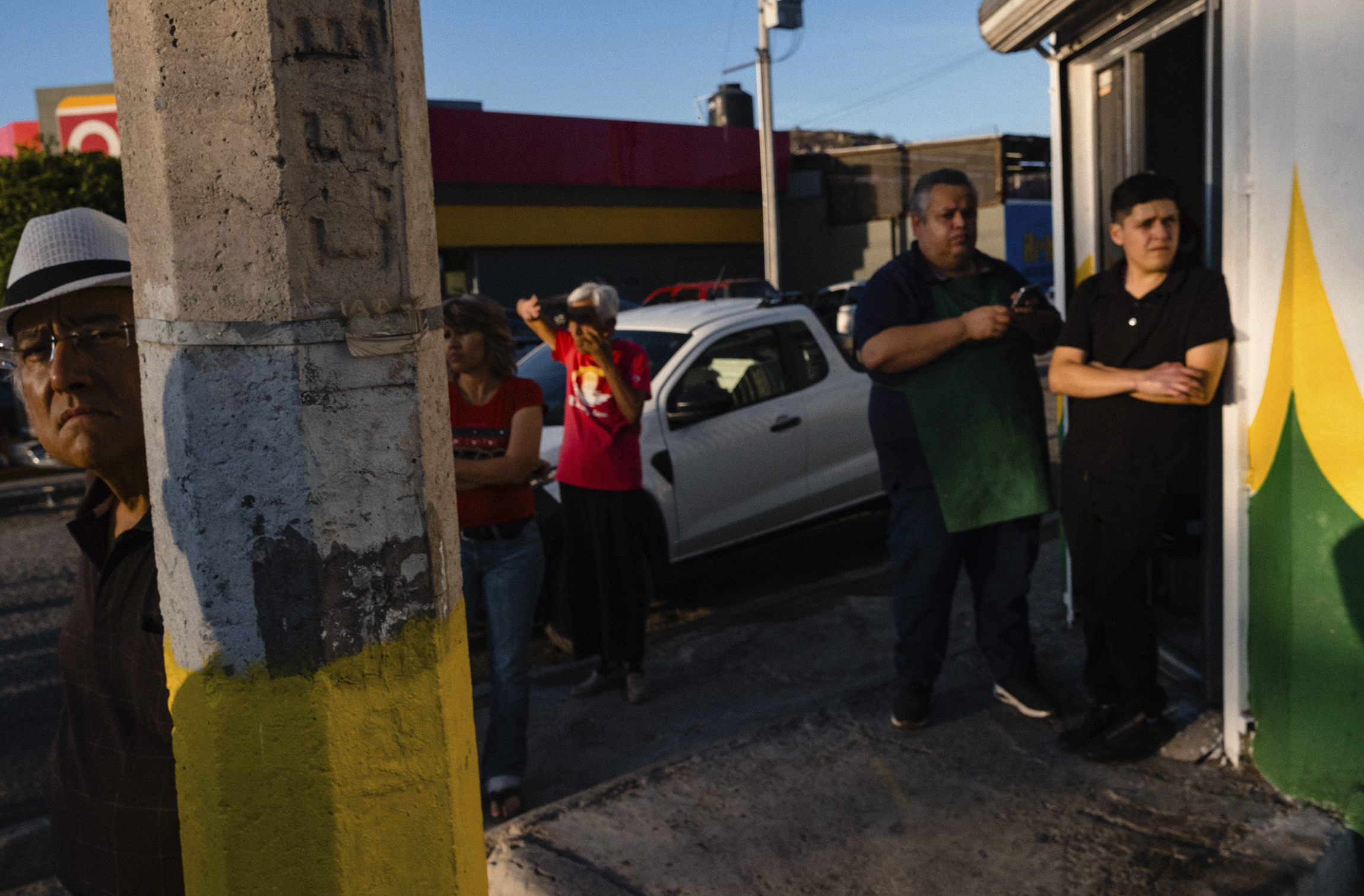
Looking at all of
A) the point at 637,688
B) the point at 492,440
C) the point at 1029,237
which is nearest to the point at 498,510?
the point at 492,440

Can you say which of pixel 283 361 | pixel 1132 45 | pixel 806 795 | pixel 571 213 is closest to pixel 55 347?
pixel 283 361

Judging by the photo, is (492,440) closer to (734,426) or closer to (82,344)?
(82,344)

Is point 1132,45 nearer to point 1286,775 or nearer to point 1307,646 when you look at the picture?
point 1307,646

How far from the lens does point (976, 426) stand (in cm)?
400

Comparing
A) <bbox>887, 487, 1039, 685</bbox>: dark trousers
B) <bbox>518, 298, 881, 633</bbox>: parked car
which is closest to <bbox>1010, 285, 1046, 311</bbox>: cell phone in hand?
<bbox>887, 487, 1039, 685</bbox>: dark trousers

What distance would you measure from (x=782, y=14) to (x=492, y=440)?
2230 centimetres

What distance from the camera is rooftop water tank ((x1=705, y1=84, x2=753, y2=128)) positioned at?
34469mm

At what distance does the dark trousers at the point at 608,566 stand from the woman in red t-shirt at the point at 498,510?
0.85 m

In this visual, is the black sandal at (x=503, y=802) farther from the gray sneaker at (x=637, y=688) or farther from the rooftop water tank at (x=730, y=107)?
the rooftop water tank at (x=730, y=107)

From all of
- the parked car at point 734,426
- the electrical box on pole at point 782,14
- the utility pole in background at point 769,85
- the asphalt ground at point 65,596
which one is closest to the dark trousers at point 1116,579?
the parked car at point 734,426

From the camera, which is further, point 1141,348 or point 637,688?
point 637,688

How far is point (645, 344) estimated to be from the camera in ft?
20.9

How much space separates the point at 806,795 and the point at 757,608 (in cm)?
261

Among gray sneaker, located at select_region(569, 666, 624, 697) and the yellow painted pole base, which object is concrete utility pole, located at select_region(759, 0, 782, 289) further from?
the yellow painted pole base
